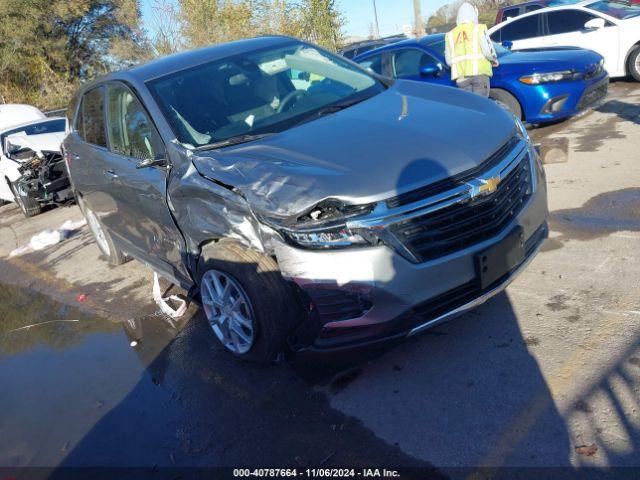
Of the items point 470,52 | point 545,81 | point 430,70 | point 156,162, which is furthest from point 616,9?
point 156,162

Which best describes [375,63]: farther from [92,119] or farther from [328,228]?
[328,228]

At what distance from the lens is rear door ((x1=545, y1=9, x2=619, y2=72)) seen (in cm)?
984

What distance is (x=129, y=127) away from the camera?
4316 mm

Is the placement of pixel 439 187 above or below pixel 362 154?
below

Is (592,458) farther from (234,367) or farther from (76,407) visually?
(76,407)

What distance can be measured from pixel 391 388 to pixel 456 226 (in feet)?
3.16

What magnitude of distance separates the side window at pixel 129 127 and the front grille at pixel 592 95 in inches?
232

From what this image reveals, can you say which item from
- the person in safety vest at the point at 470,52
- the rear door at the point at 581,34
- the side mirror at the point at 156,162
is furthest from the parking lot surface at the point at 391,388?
the rear door at the point at 581,34

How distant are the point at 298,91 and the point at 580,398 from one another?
8.88 ft

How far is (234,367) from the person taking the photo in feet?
12.3

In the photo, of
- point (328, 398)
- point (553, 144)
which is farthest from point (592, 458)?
point (553, 144)

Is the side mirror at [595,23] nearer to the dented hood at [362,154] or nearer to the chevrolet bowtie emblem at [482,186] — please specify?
the dented hood at [362,154]

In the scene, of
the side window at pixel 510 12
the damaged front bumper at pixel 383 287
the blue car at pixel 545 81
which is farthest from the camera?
the side window at pixel 510 12

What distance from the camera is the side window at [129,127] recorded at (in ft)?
13.0
